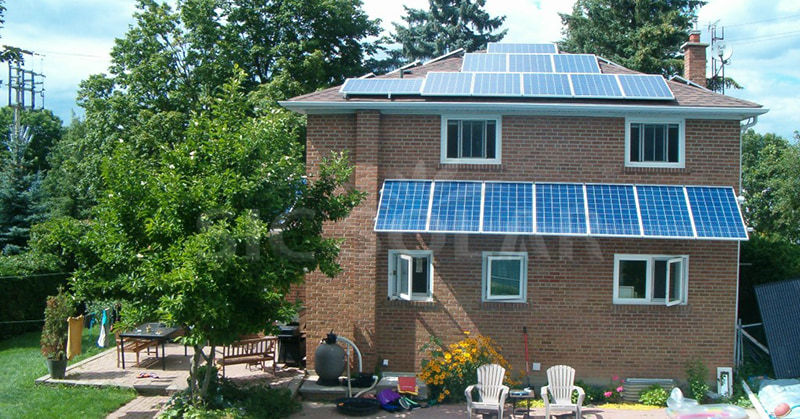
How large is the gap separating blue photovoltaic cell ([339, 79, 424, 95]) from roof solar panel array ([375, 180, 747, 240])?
195 cm

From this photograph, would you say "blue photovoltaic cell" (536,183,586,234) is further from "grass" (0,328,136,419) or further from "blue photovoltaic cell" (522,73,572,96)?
"grass" (0,328,136,419)

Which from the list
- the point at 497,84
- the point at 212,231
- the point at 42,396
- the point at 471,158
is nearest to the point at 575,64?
the point at 497,84

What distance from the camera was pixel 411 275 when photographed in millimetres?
12797

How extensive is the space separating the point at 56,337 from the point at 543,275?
973cm

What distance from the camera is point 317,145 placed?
42.9 feet

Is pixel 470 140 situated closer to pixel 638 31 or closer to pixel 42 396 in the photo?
pixel 42 396

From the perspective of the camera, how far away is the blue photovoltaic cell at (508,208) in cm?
1158

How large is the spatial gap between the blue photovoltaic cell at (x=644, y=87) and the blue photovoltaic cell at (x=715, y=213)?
6.46 feet

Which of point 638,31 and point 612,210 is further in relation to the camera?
point 638,31

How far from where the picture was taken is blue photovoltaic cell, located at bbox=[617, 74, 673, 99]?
12477 mm

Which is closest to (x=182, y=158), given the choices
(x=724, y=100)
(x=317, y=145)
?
(x=317, y=145)

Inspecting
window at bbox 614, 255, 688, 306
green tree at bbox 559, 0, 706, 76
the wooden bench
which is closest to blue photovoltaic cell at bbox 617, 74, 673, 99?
window at bbox 614, 255, 688, 306

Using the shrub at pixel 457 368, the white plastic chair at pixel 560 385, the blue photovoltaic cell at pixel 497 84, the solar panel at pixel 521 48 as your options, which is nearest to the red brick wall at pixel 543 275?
the shrub at pixel 457 368

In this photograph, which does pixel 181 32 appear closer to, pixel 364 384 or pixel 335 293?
pixel 335 293
